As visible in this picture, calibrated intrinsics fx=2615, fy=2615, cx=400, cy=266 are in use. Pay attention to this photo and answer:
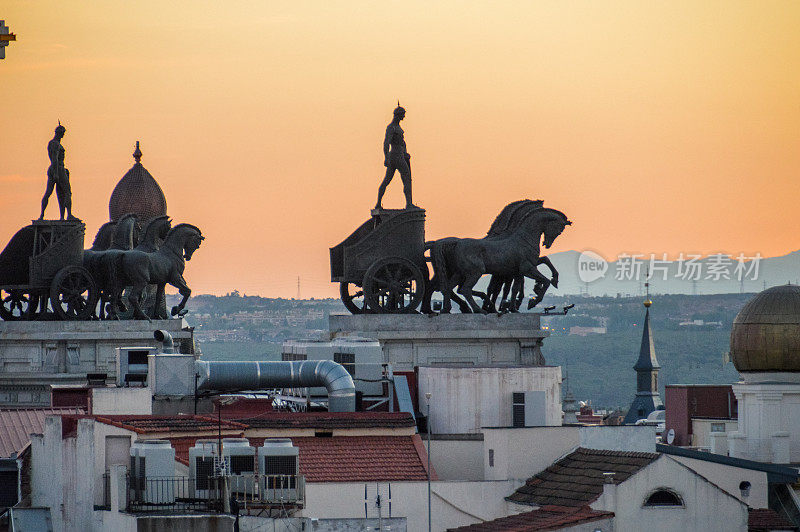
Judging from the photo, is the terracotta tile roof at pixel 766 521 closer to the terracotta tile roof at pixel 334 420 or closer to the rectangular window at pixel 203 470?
the terracotta tile roof at pixel 334 420

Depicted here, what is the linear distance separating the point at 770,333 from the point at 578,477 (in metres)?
14.7

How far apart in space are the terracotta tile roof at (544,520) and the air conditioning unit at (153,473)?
22.4ft

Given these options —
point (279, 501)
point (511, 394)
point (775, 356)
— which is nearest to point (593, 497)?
point (279, 501)

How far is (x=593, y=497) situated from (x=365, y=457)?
621 centimetres

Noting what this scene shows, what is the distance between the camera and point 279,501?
Answer: 48094 millimetres

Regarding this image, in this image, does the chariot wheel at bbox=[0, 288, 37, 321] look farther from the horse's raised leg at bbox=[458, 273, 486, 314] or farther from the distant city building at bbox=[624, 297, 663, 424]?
the distant city building at bbox=[624, 297, 663, 424]

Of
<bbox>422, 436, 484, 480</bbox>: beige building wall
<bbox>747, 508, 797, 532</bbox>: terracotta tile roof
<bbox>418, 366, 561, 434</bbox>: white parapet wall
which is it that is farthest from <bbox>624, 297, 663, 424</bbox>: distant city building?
<bbox>747, 508, 797, 532</bbox>: terracotta tile roof

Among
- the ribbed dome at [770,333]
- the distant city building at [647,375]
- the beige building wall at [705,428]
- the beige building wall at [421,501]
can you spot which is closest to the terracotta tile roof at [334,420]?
the beige building wall at [421,501]

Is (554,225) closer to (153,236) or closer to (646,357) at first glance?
(153,236)

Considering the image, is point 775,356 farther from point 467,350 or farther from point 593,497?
point 593,497

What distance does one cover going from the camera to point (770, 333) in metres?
69.6

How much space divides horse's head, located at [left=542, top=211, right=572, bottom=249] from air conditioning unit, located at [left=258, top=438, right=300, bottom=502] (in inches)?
1048

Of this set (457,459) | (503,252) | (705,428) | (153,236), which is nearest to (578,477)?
(457,459)

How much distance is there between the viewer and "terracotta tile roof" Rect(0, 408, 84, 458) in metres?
60.8
